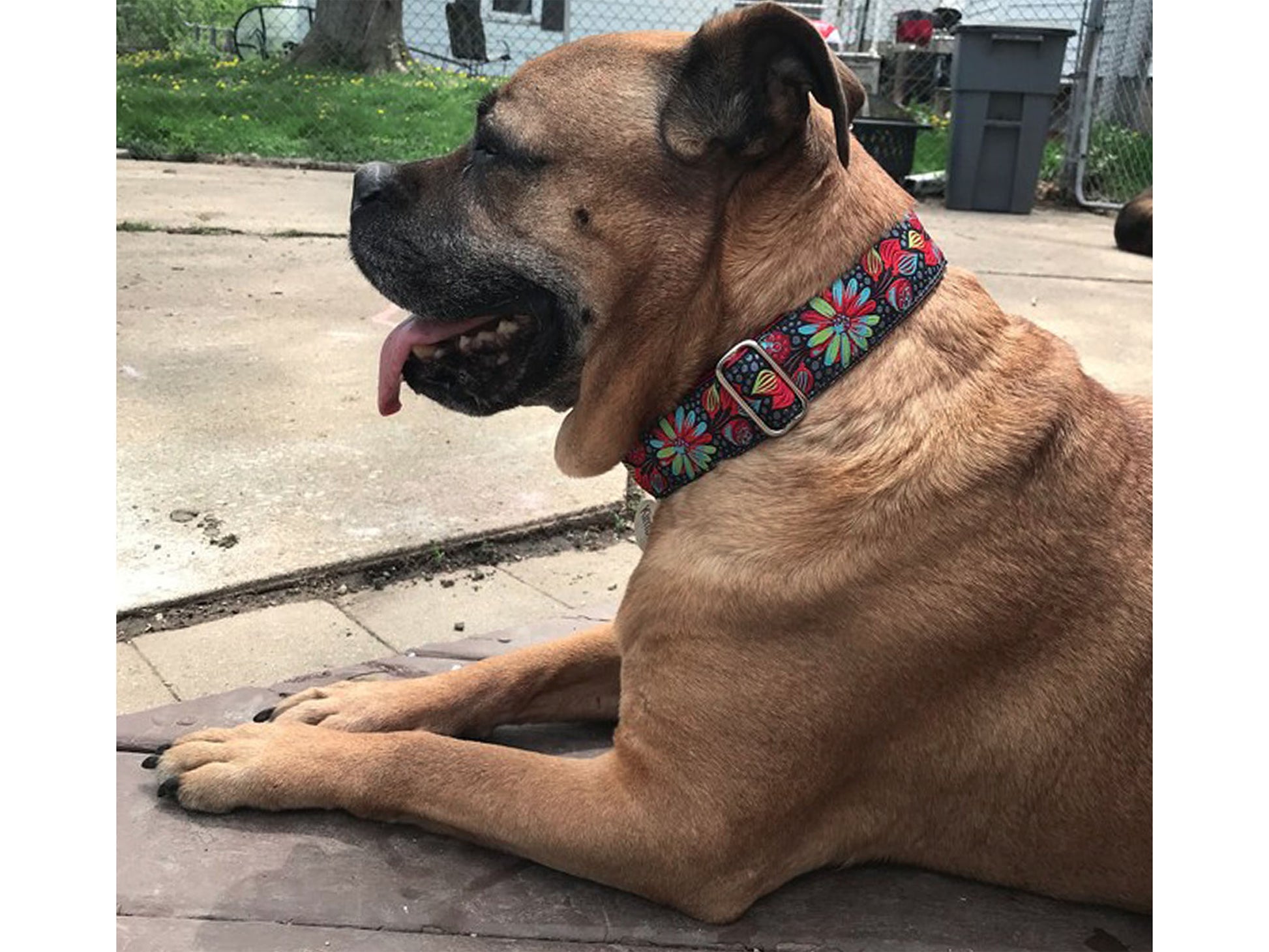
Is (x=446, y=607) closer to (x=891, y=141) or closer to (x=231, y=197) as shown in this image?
(x=231, y=197)

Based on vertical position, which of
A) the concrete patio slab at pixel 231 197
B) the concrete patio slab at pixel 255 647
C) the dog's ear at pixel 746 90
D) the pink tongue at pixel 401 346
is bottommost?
the concrete patio slab at pixel 255 647

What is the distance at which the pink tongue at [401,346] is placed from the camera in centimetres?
257

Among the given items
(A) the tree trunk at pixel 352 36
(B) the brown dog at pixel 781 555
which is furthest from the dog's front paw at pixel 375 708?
(A) the tree trunk at pixel 352 36

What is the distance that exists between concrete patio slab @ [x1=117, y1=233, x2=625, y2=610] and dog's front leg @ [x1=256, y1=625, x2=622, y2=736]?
1.03m

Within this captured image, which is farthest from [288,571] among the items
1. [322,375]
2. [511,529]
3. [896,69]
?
[896,69]

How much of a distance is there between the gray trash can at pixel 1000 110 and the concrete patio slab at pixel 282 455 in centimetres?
683

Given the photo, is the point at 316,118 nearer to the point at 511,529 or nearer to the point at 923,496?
the point at 511,529

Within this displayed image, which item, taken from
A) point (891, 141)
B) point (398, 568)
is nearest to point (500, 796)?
point (398, 568)

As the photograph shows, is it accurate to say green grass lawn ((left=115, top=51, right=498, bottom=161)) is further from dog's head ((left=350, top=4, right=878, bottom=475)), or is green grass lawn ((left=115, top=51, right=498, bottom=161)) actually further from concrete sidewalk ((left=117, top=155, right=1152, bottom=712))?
dog's head ((left=350, top=4, right=878, bottom=475))

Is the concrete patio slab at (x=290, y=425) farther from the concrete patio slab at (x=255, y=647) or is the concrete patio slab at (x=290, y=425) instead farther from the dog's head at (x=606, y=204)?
the dog's head at (x=606, y=204)

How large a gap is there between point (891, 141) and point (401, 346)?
9386 millimetres

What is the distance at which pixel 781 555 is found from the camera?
83.0 inches

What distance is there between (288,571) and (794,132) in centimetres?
212

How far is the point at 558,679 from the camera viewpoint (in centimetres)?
278
